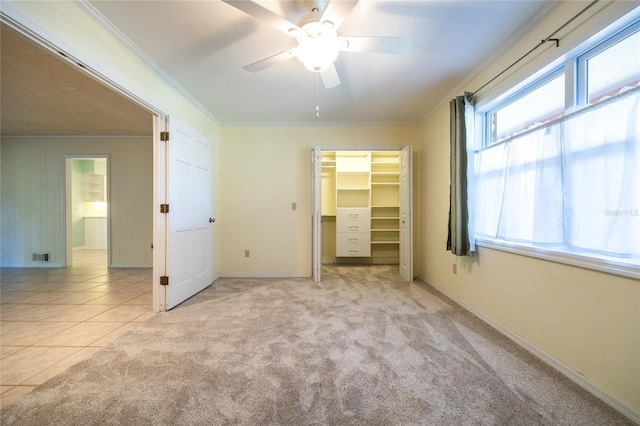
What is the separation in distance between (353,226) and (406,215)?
1359 millimetres

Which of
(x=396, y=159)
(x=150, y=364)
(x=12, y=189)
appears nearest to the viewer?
(x=150, y=364)

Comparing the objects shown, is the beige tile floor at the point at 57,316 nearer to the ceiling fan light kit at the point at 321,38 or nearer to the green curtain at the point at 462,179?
the ceiling fan light kit at the point at 321,38

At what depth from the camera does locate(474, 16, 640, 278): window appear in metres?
1.28

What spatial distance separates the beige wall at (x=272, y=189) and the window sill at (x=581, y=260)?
2.45 meters

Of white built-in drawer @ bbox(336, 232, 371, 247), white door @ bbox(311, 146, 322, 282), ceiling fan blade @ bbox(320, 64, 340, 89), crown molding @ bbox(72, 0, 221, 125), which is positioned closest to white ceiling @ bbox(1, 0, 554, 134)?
crown molding @ bbox(72, 0, 221, 125)

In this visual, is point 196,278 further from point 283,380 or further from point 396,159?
point 396,159

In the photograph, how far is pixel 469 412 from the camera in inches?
49.9

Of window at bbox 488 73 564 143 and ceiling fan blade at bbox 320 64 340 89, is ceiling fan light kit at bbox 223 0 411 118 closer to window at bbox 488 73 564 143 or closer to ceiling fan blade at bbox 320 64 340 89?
ceiling fan blade at bbox 320 64 340 89

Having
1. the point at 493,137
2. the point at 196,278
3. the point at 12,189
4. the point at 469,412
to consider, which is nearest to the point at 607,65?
the point at 493,137

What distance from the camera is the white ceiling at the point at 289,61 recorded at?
68.2 inches

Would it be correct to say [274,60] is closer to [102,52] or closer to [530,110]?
[102,52]

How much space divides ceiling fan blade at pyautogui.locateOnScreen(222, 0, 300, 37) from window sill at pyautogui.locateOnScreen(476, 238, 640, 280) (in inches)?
88.8

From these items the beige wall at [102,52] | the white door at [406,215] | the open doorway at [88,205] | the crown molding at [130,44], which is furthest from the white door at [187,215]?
the open doorway at [88,205]

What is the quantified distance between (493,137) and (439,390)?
228 centimetres
